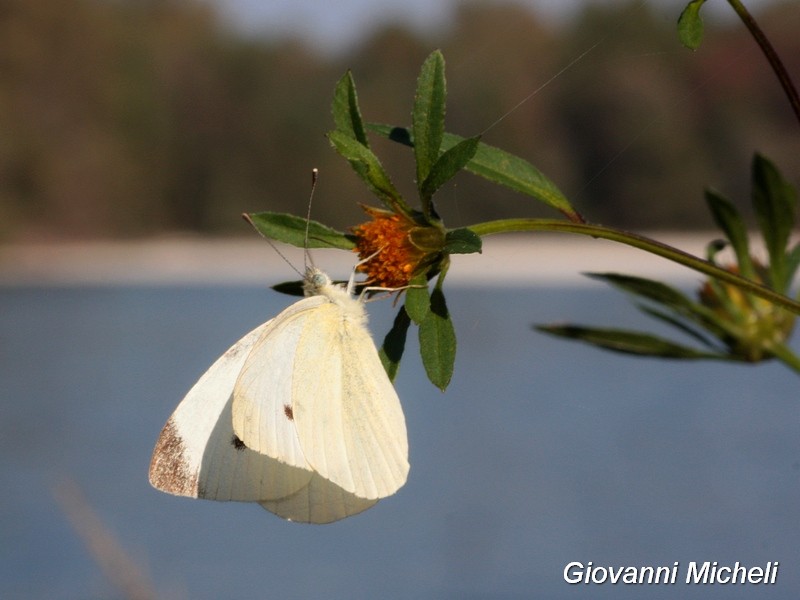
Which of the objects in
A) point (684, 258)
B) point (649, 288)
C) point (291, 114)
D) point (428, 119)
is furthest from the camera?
point (291, 114)

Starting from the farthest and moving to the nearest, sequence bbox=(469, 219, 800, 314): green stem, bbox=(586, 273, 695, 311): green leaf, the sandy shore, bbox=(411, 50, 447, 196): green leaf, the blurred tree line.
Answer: the sandy shore, the blurred tree line, bbox=(586, 273, 695, 311): green leaf, bbox=(411, 50, 447, 196): green leaf, bbox=(469, 219, 800, 314): green stem

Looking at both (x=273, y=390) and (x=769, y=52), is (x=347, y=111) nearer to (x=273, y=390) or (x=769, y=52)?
(x=769, y=52)

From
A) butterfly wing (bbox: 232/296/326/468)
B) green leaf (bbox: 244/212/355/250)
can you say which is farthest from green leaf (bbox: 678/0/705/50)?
butterfly wing (bbox: 232/296/326/468)

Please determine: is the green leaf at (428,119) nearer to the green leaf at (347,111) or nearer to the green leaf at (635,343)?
the green leaf at (347,111)

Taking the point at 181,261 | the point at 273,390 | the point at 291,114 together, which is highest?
the point at 291,114

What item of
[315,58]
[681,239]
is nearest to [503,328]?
[681,239]

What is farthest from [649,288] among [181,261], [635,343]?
[181,261]

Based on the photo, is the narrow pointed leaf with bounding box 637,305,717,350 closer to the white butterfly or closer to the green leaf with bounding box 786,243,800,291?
the green leaf with bounding box 786,243,800,291
